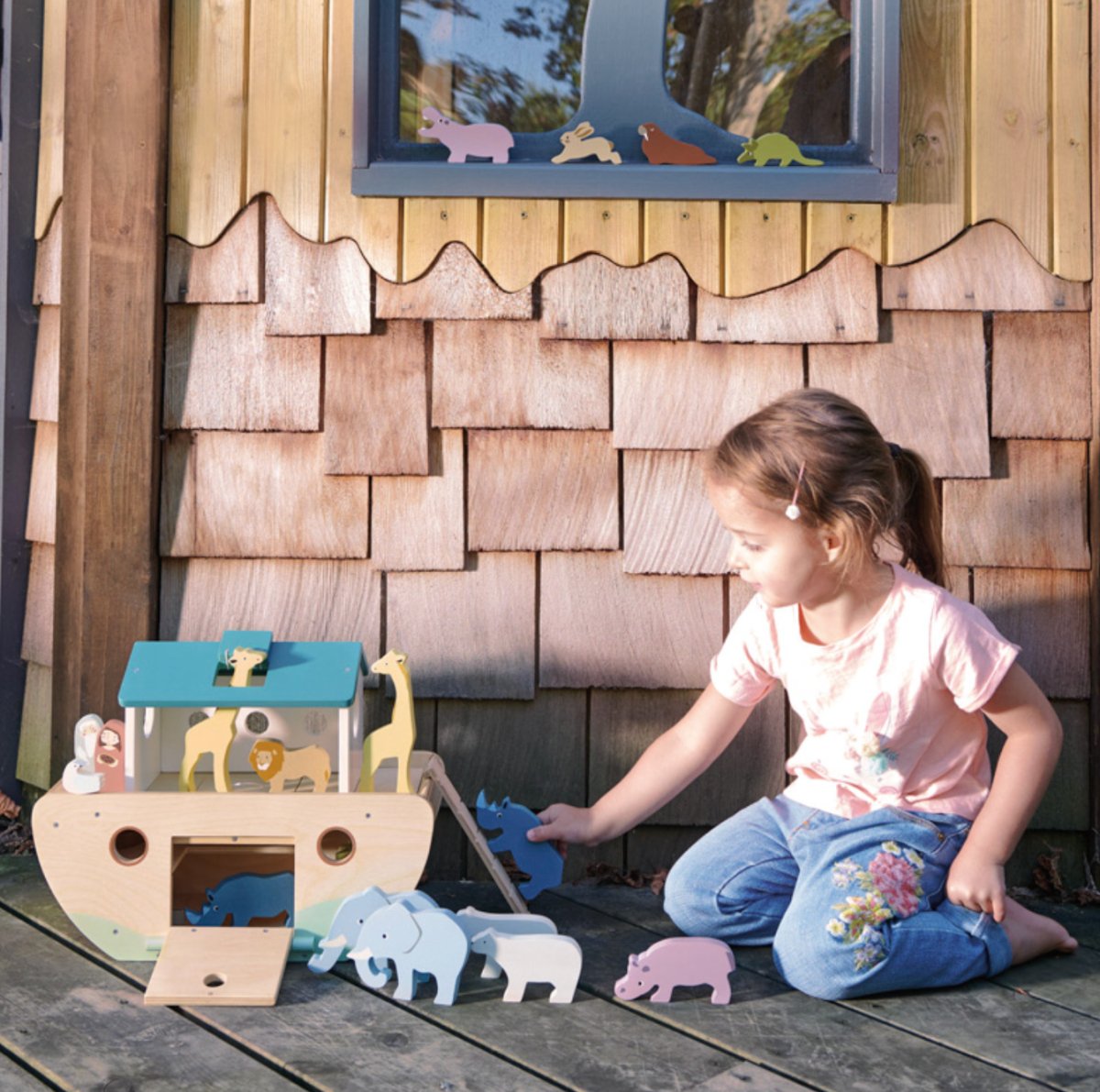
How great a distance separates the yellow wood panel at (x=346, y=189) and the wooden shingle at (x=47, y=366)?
58 cm

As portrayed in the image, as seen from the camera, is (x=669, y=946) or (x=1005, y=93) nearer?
(x=669, y=946)

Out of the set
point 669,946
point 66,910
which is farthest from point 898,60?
point 66,910

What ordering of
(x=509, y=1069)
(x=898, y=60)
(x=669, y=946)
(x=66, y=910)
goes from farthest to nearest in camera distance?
(x=898, y=60) → (x=66, y=910) → (x=669, y=946) → (x=509, y=1069)

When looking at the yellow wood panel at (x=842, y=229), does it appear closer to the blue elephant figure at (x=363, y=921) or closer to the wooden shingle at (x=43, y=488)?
Result: the blue elephant figure at (x=363, y=921)

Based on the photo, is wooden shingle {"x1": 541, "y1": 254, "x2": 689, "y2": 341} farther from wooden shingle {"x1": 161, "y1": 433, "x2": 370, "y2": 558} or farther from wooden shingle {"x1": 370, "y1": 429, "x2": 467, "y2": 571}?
wooden shingle {"x1": 161, "y1": 433, "x2": 370, "y2": 558}

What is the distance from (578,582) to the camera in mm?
2520

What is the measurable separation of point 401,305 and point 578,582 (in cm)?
62

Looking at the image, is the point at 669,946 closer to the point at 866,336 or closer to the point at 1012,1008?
the point at 1012,1008

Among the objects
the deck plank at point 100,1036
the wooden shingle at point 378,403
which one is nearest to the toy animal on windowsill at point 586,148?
the wooden shingle at point 378,403

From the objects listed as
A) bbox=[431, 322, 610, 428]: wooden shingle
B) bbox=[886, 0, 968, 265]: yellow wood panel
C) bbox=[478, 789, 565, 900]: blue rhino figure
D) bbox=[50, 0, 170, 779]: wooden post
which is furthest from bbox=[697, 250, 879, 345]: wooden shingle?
bbox=[50, 0, 170, 779]: wooden post

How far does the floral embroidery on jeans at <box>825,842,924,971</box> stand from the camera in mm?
1940

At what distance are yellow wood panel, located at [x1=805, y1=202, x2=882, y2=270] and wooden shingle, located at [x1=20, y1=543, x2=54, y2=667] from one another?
1592 millimetres

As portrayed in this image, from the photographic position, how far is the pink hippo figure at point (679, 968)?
6.23 feet

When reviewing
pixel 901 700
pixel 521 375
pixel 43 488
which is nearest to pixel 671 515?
pixel 521 375
